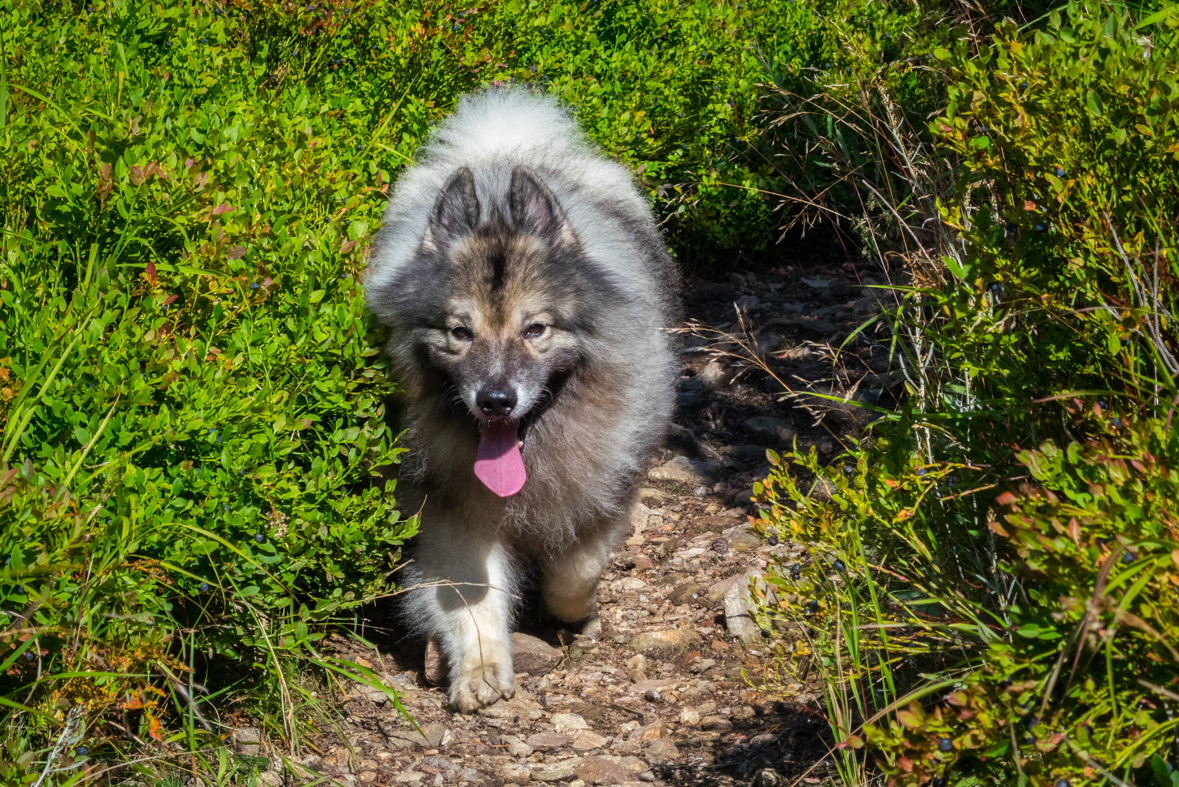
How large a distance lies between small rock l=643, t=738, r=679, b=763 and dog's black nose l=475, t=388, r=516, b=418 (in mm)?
1126

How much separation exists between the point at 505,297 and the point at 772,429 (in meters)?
2.28

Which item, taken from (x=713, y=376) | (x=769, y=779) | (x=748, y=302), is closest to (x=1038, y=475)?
(x=769, y=779)

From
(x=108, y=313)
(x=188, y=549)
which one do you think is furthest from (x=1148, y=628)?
(x=108, y=313)

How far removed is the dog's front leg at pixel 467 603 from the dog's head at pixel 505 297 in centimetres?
54

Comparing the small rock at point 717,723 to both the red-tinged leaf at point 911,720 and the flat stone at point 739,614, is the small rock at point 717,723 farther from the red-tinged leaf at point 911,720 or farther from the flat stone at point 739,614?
the red-tinged leaf at point 911,720

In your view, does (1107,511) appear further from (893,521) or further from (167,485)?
(167,485)

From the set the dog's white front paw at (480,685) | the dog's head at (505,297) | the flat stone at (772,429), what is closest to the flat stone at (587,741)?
the dog's white front paw at (480,685)

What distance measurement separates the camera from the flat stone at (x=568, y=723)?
10.8 feet

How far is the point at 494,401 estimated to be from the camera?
3111 mm

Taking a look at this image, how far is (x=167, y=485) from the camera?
7.89ft

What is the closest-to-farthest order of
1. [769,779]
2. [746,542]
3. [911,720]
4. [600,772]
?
[911,720] < [769,779] < [600,772] < [746,542]

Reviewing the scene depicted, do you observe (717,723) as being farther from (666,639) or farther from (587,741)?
(666,639)

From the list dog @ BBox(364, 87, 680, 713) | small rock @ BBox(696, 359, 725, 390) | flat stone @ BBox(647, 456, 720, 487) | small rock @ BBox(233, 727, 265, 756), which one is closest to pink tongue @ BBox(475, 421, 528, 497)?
dog @ BBox(364, 87, 680, 713)

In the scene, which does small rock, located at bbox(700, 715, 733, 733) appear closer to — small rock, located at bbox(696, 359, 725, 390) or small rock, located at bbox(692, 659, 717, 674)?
small rock, located at bbox(692, 659, 717, 674)
